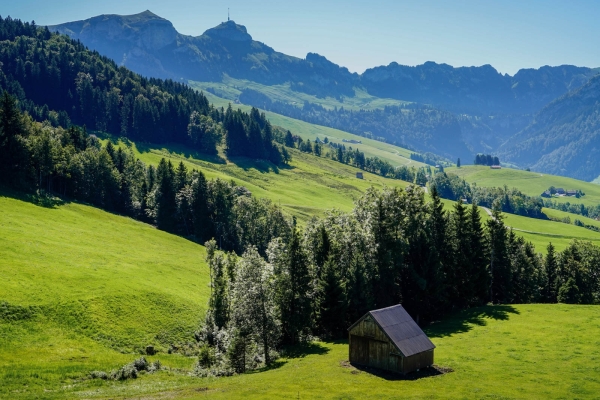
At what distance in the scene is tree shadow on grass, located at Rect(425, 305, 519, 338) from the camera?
69.2 m

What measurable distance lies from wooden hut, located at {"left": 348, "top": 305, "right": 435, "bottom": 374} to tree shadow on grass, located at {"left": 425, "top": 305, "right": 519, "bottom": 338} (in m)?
13.6

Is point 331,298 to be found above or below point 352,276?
below

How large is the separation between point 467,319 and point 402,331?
24034 millimetres

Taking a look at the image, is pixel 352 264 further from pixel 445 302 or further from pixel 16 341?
pixel 16 341

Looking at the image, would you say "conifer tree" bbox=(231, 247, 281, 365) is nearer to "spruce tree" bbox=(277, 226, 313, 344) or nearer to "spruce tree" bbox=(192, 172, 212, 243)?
"spruce tree" bbox=(277, 226, 313, 344)

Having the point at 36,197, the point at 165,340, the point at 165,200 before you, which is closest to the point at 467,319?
the point at 165,340

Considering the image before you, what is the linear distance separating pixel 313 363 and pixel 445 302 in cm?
3134

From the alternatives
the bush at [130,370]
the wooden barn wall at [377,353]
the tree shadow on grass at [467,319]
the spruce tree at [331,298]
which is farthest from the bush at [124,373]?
the tree shadow on grass at [467,319]

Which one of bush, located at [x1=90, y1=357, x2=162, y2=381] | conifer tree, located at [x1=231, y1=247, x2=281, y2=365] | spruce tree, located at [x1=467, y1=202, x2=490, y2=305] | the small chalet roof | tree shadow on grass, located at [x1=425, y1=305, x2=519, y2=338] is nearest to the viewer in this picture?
bush, located at [x1=90, y1=357, x2=162, y2=381]

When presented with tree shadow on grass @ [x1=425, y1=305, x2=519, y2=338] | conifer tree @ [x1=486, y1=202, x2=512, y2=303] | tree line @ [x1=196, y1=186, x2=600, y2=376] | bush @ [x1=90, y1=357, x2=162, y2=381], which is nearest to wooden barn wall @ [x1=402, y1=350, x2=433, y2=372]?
tree shadow on grass @ [x1=425, y1=305, x2=519, y2=338]

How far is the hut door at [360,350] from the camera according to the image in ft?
182

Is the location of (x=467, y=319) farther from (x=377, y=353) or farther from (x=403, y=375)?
(x=403, y=375)

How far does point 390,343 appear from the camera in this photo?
5344 cm

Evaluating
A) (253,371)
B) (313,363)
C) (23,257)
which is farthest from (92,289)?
(313,363)
